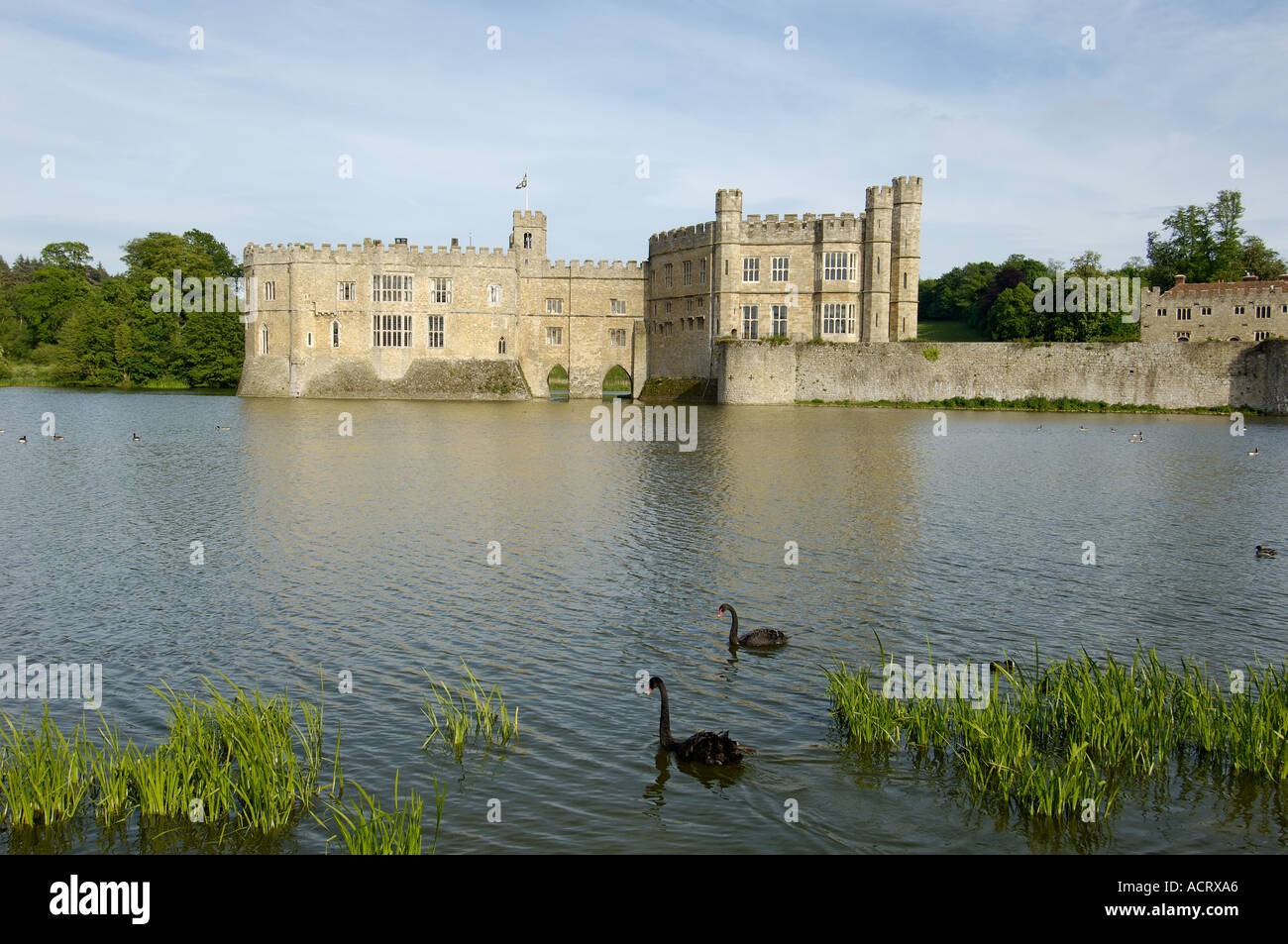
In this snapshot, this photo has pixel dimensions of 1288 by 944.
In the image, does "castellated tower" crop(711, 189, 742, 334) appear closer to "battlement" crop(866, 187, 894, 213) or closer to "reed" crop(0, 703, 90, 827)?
"battlement" crop(866, 187, 894, 213)

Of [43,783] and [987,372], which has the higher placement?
[987,372]

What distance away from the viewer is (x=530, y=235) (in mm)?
66312

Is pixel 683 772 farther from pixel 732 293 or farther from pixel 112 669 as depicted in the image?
pixel 732 293

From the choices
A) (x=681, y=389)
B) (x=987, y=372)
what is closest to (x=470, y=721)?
(x=987, y=372)

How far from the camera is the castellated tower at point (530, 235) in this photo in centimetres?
6600

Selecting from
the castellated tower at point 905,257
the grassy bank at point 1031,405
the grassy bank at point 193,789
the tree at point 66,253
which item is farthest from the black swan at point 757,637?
the tree at point 66,253

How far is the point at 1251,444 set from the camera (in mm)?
36625

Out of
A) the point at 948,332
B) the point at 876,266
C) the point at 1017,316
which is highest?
the point at 876,266

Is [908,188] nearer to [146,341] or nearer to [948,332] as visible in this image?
[948,332]

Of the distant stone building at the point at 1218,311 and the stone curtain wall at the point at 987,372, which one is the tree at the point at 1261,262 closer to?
the distant stone building at the point at 1218,311

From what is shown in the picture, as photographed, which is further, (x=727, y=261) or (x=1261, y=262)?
(x=1261, y=262)

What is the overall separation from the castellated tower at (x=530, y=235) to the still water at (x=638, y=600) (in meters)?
37.1

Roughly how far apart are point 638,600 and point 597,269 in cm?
5457
